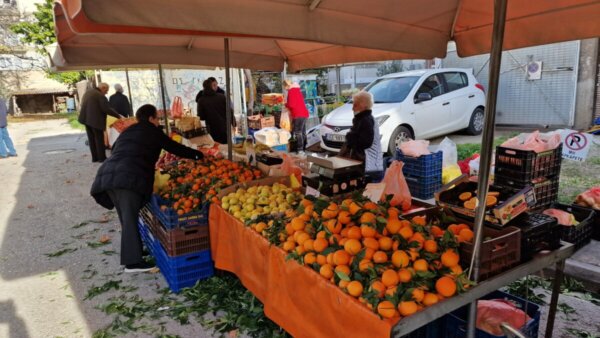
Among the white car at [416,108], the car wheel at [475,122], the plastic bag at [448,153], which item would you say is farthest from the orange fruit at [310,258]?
the car wheel at [475,122]

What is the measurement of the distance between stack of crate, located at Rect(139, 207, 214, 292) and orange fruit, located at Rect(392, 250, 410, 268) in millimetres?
2245

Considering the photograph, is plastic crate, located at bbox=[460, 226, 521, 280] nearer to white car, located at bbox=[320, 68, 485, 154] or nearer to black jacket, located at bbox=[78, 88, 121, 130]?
white car, located at bbox=[320, 68, 485, 154]

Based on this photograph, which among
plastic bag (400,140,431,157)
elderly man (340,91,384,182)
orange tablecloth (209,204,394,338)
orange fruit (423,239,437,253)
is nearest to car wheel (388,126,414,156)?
plastic bag (400,140,431,157)

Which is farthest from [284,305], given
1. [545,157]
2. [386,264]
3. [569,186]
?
[569,186]

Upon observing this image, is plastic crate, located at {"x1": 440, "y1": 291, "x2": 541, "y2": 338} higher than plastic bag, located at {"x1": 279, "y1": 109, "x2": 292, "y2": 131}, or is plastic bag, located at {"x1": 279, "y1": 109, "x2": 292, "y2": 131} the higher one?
plastic bag, located at {"x1": 279, "y1": 109, "x2": 292, "y2": 131}

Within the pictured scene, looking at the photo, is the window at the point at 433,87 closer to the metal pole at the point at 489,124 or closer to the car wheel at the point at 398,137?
the car wheel at the point at 398,137

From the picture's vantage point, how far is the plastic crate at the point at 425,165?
5305 millimetres

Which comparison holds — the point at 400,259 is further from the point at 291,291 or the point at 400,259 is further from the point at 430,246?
the point at 291,291

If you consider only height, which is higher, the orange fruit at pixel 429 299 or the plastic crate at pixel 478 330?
the orange fruit at pixel 429 299

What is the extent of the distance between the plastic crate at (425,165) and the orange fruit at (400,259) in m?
3.51

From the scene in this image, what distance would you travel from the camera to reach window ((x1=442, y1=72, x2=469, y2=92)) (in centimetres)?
1002

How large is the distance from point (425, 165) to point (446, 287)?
360cm

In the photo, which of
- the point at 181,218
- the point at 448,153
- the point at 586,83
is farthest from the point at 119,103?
the point at 586,83

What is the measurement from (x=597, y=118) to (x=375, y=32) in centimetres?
985
